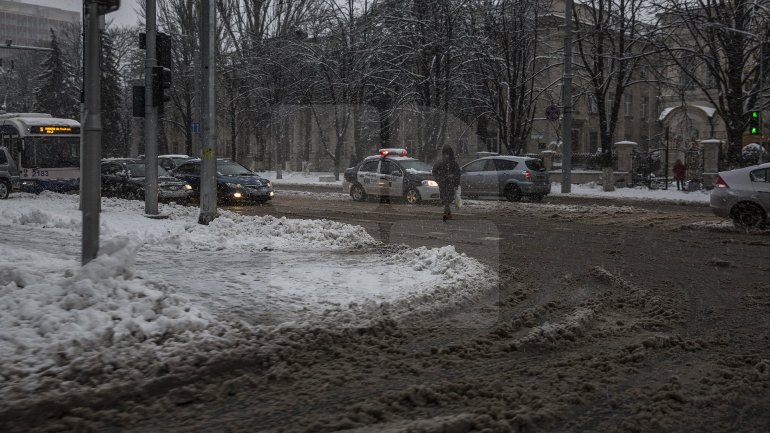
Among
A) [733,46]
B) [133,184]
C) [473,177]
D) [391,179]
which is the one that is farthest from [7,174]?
[733,46]

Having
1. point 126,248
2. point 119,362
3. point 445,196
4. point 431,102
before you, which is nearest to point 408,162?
point 445,196

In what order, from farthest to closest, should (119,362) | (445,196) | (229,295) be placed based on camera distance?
1. (445,196)
2. (229,295)
3. (119,362)

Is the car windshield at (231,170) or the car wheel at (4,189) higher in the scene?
the car windshield at (231,170)

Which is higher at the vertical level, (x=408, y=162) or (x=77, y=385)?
(x=408, y=162)

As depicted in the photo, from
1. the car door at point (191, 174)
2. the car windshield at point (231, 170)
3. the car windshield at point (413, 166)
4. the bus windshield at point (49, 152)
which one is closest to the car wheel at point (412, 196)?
the car windshield at point (413, 166)

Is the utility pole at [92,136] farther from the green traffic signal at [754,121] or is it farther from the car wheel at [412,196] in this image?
the green traffic signal at [754,121]

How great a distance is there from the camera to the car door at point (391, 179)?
24.0 meters

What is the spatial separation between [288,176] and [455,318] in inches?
1825

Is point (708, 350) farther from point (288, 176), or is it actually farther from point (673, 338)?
point (288, 176)

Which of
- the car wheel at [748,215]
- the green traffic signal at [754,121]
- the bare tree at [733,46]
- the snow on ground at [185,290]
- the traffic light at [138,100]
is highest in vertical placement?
the bare tree at [733,46]

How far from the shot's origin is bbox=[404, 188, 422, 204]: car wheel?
23609 mm

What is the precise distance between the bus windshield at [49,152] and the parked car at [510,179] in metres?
15.0

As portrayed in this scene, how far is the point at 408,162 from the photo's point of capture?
24422 millimetres

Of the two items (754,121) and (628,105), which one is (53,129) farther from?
(628,105)
